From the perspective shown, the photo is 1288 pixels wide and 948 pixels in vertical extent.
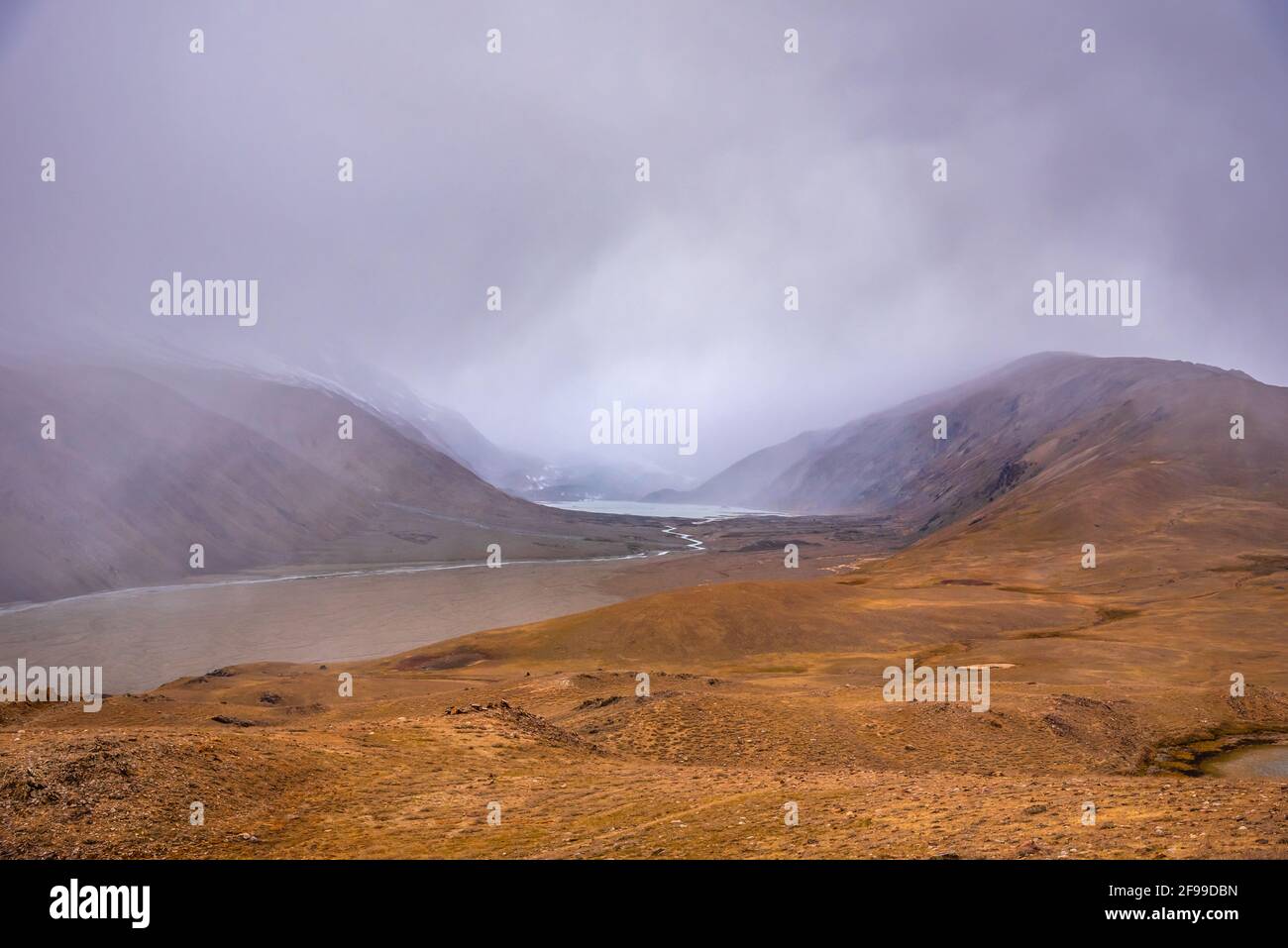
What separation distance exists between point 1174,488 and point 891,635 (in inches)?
2658

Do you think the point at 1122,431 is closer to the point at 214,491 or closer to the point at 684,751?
the point at 684,751

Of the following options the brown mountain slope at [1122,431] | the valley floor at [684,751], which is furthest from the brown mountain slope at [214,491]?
the brown mountain slope at [1122,431]

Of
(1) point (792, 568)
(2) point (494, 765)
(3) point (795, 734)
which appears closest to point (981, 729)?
(3) point (795, 734)

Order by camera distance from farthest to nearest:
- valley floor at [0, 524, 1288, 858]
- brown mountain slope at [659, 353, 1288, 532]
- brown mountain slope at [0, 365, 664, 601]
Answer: brown mountain slope at [659, 353, 1288, 532] → brown mountain slope at [0, 365, 664, 601] → valley floor at [0, 524, 1288, 858]

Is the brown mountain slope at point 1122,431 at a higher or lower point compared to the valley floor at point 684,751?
higher

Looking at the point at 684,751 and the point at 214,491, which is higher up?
the point at 214,491

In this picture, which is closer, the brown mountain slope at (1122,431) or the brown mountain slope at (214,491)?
the brown mountain slope at (214,491)

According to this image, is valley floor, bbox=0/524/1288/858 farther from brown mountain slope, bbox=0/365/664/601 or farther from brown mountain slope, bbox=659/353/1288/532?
brown mountain slope, bbox=659/353/1288/532

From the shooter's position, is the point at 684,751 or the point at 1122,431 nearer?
the point at 684,751

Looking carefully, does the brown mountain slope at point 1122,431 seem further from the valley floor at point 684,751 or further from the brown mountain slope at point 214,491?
the brown mountain slope at point 214,491

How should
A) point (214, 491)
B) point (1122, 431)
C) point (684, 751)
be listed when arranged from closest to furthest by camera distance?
1. point (684, 751)
2. point (214, 491)
3. point (1122, 431)

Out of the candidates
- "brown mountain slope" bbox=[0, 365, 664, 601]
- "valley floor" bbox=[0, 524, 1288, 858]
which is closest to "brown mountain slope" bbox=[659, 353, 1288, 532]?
"valley floor" bbox=[0, 524, 1288, 858]

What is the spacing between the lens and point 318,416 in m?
168

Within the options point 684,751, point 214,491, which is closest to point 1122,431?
point 684,751
